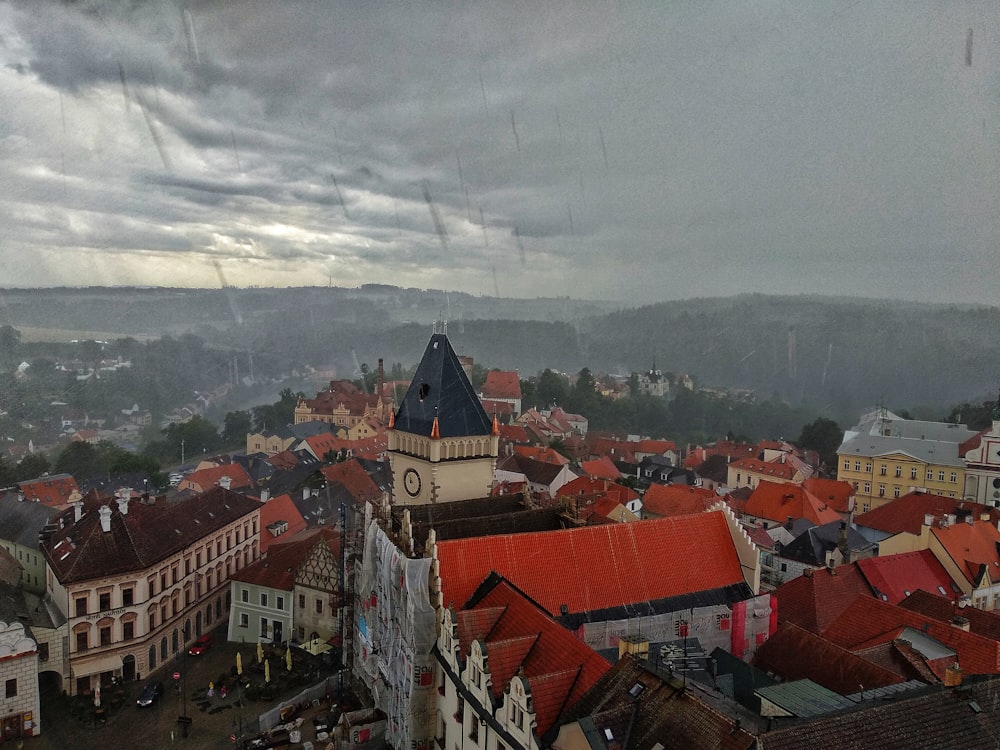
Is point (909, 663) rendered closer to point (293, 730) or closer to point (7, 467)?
point (293, 730)

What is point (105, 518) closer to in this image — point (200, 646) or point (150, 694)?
point (150, 694)

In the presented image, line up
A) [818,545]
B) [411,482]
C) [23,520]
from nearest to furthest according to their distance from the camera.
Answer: [411,482], [818,545], [23,520]

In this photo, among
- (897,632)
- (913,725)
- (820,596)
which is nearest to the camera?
(913,725)

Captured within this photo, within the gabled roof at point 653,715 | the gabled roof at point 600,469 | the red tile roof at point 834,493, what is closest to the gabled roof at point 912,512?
the red tile roof at point 834,493

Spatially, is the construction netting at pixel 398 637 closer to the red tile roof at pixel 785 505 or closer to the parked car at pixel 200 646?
the parked car at pixel 200 646

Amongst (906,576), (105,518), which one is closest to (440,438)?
(105,518)

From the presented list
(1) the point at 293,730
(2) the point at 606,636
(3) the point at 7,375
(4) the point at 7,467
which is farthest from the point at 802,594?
(3) the point at 7,375

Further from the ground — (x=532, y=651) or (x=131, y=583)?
(x=532, y=651)
